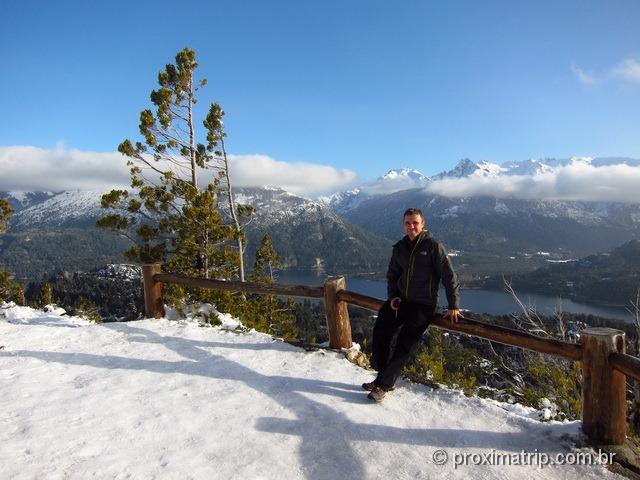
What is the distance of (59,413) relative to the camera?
13.6 ft

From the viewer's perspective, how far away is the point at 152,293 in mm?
8133

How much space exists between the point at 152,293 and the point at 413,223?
5761 millimetres

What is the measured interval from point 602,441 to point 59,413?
494cm

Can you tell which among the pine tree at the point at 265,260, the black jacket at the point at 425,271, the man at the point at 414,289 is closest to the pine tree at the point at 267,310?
the pine tree at the point at 265,260

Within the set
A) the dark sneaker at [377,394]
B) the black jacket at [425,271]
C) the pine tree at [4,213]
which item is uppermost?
the pine tree at [4,213]

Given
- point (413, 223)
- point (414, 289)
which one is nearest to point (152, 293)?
point (414, 289)

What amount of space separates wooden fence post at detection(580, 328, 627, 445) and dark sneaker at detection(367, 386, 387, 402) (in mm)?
1845

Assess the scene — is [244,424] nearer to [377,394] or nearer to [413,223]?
[377,394]

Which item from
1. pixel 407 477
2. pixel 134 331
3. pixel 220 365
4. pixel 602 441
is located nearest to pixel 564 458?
pixel 602 441

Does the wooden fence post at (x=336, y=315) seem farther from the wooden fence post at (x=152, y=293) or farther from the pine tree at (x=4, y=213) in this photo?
the pine tree at (x=4, y=213)

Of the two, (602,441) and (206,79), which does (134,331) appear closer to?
(602,441)

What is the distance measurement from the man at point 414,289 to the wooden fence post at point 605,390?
4.04ft

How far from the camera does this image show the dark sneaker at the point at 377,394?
4.39m

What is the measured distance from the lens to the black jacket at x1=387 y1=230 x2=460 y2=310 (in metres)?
4.23
